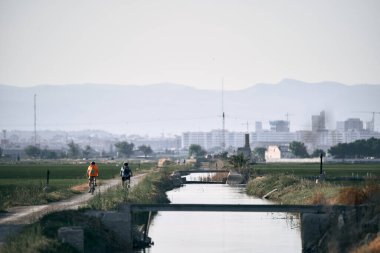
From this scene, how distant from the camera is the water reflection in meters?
46.0

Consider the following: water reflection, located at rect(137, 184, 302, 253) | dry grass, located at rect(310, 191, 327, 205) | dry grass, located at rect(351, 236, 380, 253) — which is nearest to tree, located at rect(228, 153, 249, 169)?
water reflection, located at rect(137, 184, 302, 253)

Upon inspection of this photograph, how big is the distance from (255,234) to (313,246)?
27.9 feet

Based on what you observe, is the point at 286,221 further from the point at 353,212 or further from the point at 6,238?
the point at 6,238

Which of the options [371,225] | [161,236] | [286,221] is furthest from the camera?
[286,221]

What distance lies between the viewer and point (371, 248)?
35.4 m

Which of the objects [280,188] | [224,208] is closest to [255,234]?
[224,208]

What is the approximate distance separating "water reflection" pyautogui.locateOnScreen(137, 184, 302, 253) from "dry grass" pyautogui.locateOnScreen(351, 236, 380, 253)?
336 inches

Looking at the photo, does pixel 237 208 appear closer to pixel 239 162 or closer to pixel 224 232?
Answer: pixel 224 232

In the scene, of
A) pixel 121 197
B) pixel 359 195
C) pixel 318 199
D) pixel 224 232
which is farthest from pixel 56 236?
pixel 318 199

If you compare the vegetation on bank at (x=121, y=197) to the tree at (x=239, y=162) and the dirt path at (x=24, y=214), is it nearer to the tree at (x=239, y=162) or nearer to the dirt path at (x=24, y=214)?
the dirt path at (x=24, y=214)

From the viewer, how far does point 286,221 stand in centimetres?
5884

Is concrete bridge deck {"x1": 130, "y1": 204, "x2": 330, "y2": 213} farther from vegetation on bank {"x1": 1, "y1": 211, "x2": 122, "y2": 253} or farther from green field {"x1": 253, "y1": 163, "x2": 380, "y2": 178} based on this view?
green field {"x1": 253, "y1": 163, "x2": 380, "y2": 178}

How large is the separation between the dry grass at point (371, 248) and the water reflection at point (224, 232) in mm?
8538

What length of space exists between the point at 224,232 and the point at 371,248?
17.8 meters
